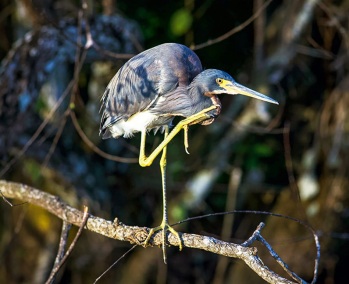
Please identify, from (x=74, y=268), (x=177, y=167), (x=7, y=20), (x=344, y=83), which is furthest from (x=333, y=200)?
(x=7, y=20)

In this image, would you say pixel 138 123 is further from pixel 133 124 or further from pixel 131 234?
pixel 131 234

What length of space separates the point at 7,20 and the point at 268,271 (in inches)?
174

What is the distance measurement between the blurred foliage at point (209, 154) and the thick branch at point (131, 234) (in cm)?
121

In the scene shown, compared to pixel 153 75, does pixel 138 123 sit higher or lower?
lower

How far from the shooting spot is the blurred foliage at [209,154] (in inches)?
215

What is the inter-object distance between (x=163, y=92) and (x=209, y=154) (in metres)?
2.26

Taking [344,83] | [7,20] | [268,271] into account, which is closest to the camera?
[268,271]

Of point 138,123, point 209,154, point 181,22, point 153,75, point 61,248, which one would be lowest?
point 61,248

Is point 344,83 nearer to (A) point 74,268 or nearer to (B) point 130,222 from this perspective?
(B) point 130,222

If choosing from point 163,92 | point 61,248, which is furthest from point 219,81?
point 61,248

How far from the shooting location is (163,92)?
361 cm

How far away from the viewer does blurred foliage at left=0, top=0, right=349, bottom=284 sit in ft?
17.9

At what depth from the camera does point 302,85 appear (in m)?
5.92

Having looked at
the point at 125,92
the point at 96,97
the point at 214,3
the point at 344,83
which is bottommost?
the point at 125,92
